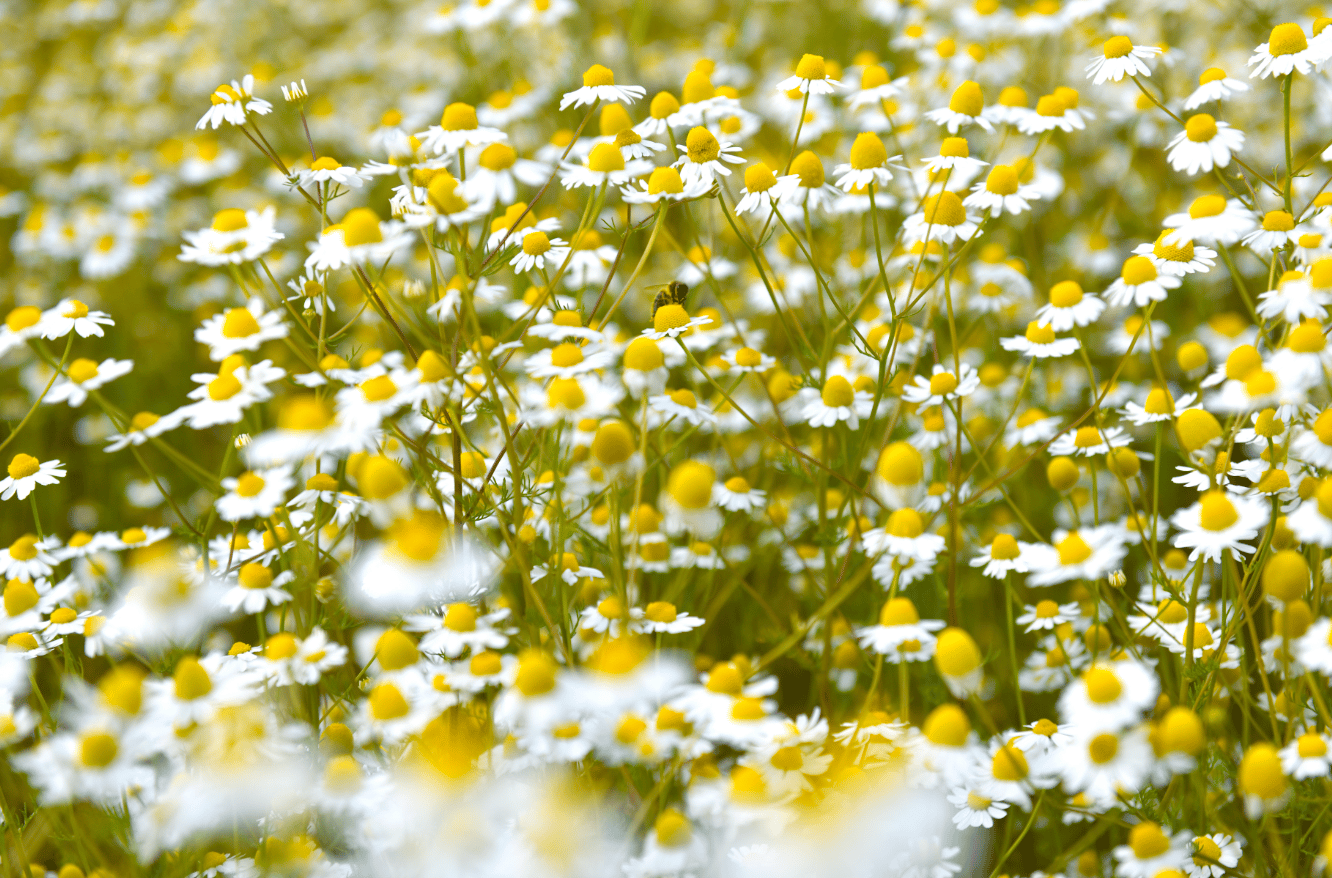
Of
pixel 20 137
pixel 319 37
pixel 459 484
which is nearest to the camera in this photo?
pixel 459 484

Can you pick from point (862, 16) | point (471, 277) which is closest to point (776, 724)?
point (471, 277)

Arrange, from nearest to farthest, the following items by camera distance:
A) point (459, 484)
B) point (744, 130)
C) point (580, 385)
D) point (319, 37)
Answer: point (580, 385) → point (459, 484) → point (744, 130) → point (319, 37)

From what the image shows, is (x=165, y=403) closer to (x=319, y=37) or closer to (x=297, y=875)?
(x=297, y=875)

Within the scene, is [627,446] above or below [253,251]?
below

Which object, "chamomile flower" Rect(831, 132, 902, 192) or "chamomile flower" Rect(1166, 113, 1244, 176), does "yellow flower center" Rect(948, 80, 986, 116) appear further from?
"chamomile flower" Rect(1166, 113, 1244, 176)

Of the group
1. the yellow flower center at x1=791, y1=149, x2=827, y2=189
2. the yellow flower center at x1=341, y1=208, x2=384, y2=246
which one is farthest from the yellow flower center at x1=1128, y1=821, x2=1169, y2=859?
the yellow flower center at x1=341, y1=208, x2=384, y2=246

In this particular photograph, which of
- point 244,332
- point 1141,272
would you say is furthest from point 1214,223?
point 244,332

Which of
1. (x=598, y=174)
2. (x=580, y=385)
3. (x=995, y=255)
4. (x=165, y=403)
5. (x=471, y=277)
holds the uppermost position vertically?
(x=598, y=174)

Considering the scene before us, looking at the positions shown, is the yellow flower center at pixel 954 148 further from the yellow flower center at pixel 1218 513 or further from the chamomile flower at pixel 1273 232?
the yellow flower center at pixel 1218 513

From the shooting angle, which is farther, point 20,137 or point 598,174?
point 20,137
